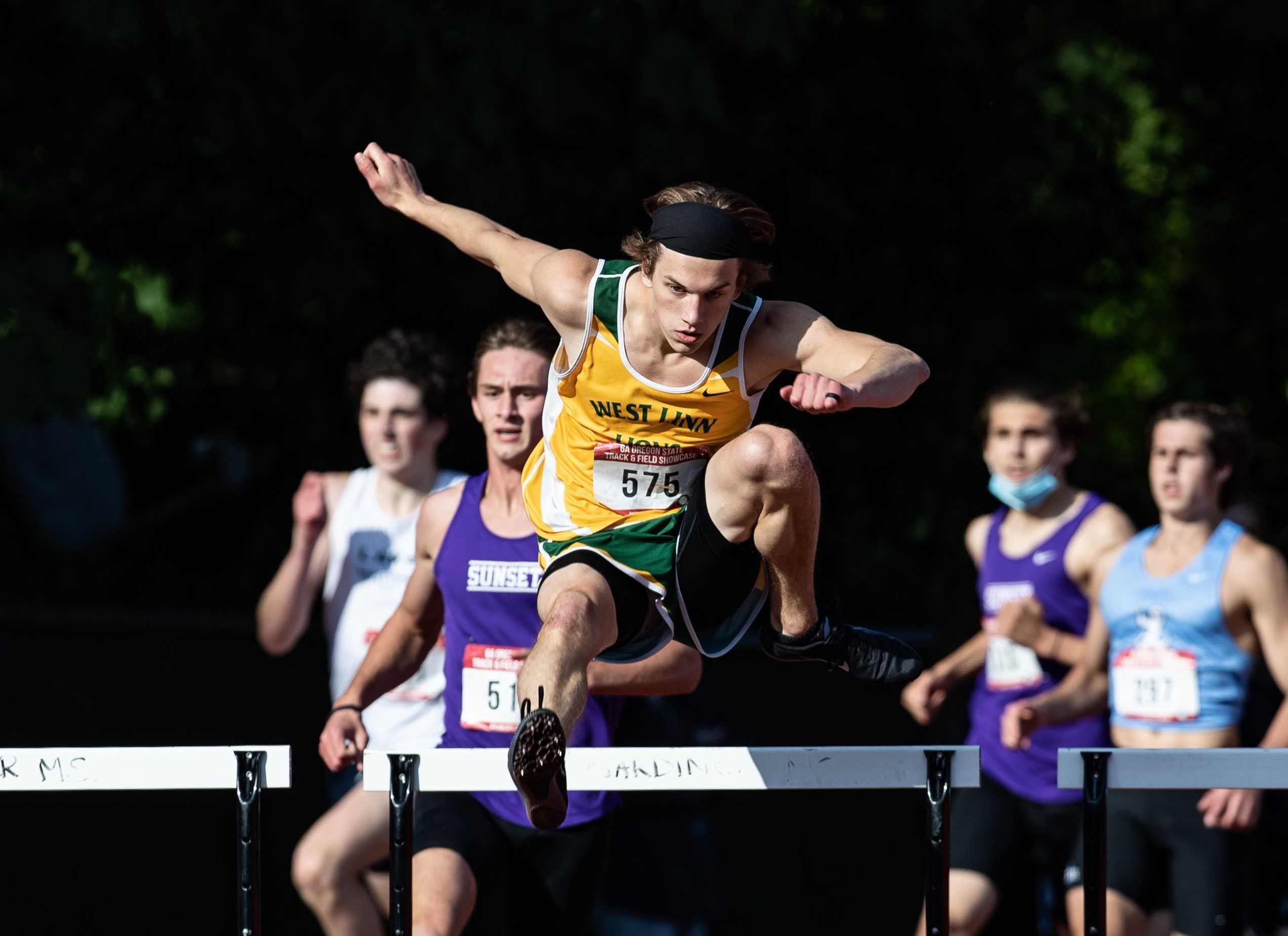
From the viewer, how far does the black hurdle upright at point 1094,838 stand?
12.3 ft

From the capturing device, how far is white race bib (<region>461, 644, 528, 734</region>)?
4461 mm

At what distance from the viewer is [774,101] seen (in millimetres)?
7879

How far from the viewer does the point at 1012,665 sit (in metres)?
5.66

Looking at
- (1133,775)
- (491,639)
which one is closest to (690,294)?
(491,639)

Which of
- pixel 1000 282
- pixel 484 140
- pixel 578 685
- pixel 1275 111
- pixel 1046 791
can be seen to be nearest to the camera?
pixel 578 685

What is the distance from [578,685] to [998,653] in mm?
2506

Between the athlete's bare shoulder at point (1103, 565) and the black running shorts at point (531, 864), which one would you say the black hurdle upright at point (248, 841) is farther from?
the athlete's bare shoulder at point (1103, 565)

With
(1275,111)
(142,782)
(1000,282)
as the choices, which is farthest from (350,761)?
(1275,111)

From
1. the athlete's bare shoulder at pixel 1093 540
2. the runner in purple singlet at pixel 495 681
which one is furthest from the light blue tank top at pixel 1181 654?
the runner in purple singlet at pixel 495 681

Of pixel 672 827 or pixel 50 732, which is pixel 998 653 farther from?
pixel 50 732

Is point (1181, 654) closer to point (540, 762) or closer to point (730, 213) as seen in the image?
point (730, 213)

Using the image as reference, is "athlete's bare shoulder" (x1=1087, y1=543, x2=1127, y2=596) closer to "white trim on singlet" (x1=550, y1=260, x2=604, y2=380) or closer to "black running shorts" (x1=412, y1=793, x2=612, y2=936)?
"black running shorts" (x1=412, y1=793, x2=612, y2=936)

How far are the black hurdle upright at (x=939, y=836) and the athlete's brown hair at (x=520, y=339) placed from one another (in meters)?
1.70

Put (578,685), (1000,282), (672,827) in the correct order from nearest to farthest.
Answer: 1. (578,685)
2. (672,827)
3. (1000,282)
